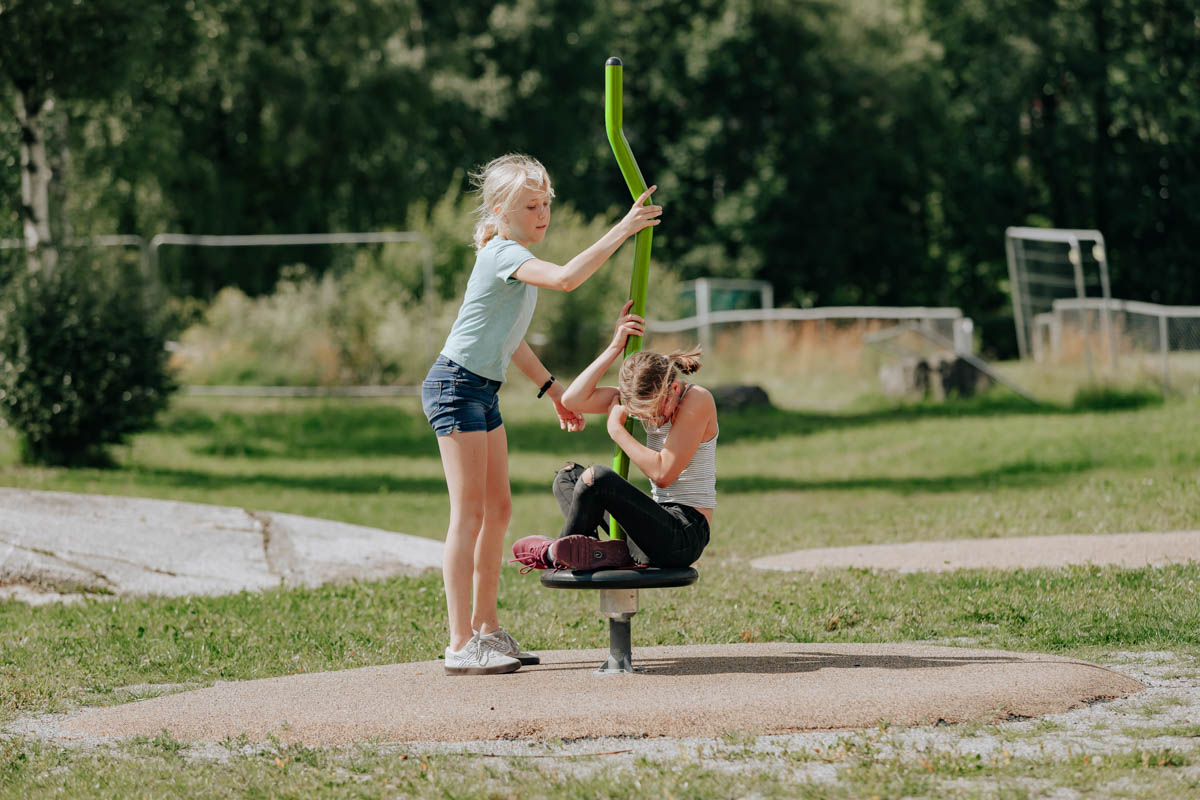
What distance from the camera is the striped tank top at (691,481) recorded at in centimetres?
598

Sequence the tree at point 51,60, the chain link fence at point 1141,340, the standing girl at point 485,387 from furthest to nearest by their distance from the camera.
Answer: the chain link fence at point 1141,340 < the tree at point 51,60 < the standing girl at point 485,387

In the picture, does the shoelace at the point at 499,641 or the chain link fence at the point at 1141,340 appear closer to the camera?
the shoelace at the point at 499,641

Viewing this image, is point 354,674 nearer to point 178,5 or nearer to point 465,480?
point 465,480

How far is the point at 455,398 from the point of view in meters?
5.86

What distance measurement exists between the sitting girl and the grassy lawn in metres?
1.21

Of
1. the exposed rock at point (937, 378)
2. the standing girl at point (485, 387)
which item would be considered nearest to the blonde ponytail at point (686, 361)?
the standing girl at point (485, 387)

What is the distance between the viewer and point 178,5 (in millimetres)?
20016

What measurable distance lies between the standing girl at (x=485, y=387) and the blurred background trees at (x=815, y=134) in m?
27.2

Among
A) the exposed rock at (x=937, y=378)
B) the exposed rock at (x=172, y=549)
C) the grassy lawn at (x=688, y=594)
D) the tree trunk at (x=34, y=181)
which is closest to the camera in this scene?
the grassy lawn at (x=688, y=594)

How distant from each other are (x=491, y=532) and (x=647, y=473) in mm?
695

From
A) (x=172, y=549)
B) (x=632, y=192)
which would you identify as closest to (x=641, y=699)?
(x=632, y=192)

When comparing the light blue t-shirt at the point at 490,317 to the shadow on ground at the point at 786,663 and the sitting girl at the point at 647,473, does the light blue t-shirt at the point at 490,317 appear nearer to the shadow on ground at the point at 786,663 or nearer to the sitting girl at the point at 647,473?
the sitting girl at the point at 647,473

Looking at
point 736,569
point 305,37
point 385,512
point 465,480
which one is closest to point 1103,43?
point 305,37

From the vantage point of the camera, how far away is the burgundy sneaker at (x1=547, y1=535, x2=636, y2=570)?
18.5ft
